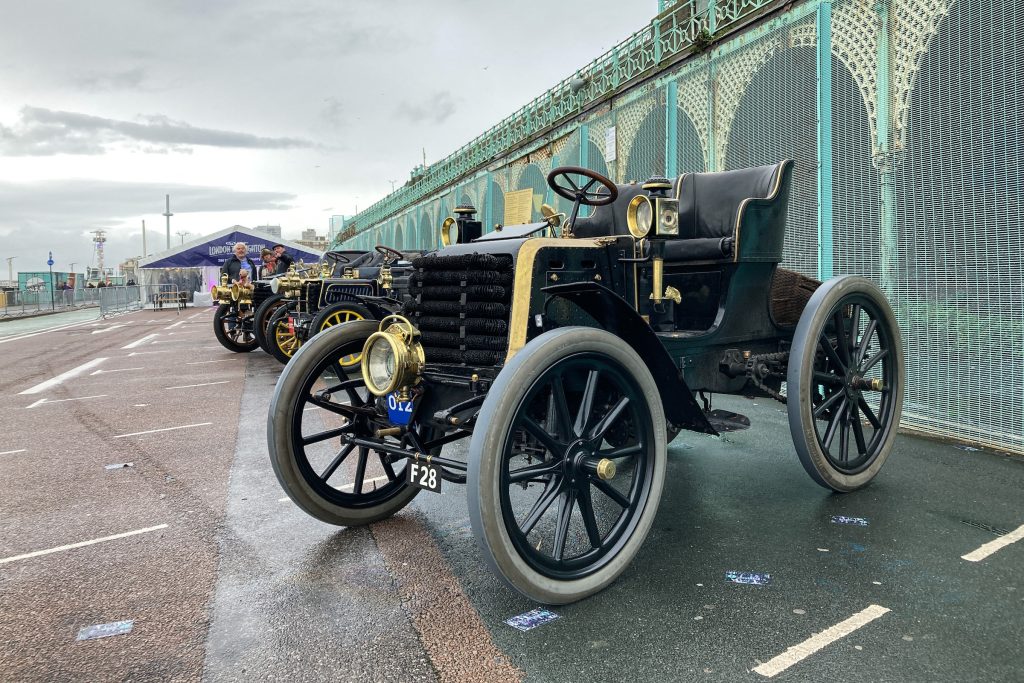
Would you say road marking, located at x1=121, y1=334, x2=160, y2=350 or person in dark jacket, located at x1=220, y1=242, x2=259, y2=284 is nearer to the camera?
person in dark jacket, located at x1=220, y1=242, x2=259, y2=284

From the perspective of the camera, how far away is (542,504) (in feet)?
8.01

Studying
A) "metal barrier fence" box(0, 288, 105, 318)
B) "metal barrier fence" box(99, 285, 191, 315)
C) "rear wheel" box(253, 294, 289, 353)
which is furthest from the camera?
"metal barrier fence" box(99, 285, 191, 315)

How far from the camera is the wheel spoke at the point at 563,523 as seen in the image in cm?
242

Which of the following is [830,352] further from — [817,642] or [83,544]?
[83,544]

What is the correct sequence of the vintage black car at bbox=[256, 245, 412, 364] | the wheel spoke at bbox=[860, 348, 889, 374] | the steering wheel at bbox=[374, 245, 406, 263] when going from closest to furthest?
1. the wheel spoke at bbox=[860, 348, 889, 374]
2. the vintage black car at bbox=[256, 245, 412, 364]
3. the steering wheel at bbox=[374, 245, 406, 263]

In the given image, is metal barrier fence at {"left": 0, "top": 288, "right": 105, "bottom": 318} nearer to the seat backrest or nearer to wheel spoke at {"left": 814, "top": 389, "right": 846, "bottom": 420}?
the seat backrest

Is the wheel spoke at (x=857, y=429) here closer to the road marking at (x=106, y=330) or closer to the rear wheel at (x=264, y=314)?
the rear wheel at (x=264, y=314)

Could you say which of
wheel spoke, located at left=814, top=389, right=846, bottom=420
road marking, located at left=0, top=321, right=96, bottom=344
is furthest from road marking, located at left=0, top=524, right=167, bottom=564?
road marking, located at left=0, top=321, right=96, bottom=344

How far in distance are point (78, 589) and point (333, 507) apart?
103 centimetres

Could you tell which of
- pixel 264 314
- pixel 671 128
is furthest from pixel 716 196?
pixel 264 314

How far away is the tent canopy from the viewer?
76.1 feet

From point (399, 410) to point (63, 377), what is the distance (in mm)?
7978

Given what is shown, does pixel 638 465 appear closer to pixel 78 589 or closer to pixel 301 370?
pixel 301 370

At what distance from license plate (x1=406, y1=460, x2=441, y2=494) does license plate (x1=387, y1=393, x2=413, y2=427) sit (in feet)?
0.89
